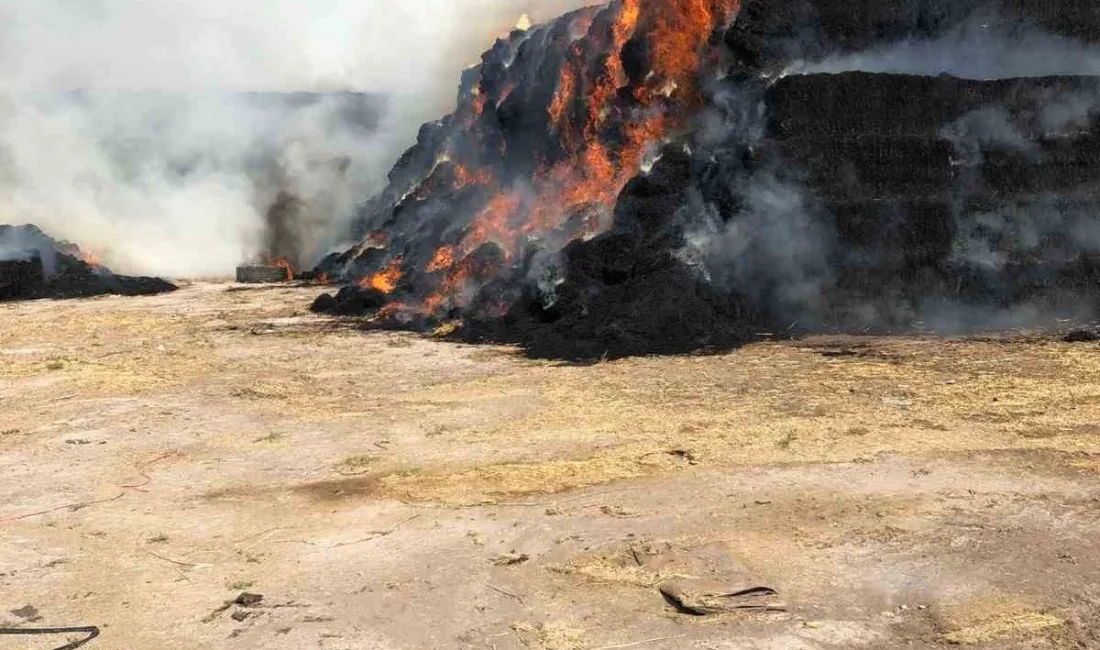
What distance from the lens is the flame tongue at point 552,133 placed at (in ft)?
70.8

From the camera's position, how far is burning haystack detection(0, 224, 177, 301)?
98.1ft

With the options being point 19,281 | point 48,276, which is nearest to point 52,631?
point 19,281

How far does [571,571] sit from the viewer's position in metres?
6.21

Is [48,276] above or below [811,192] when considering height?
below

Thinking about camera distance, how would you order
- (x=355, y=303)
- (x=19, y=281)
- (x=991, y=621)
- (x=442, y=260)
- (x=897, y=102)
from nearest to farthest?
(x=991, y=621)
(x=897, y=102)
(x=355, y=303)
(x=442, y=260)
(x=19, y=281)

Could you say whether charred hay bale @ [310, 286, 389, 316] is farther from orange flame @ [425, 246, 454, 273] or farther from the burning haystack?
the burning haystack

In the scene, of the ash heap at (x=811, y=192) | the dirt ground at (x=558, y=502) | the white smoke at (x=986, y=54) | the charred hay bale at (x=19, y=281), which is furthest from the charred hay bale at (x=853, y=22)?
the charred hay bale at (x=19, y=281)

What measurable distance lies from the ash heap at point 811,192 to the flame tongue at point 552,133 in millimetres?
114

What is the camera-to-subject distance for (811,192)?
18.1 metres

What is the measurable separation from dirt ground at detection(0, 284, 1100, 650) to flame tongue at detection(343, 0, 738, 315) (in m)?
9.09

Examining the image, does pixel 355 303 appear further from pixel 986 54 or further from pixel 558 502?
pixel 986 54

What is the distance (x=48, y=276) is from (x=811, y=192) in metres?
28.7

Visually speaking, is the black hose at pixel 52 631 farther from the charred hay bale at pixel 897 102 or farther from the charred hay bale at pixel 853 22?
the charred hay bale at pixel 853 22

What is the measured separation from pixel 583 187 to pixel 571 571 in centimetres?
1765
